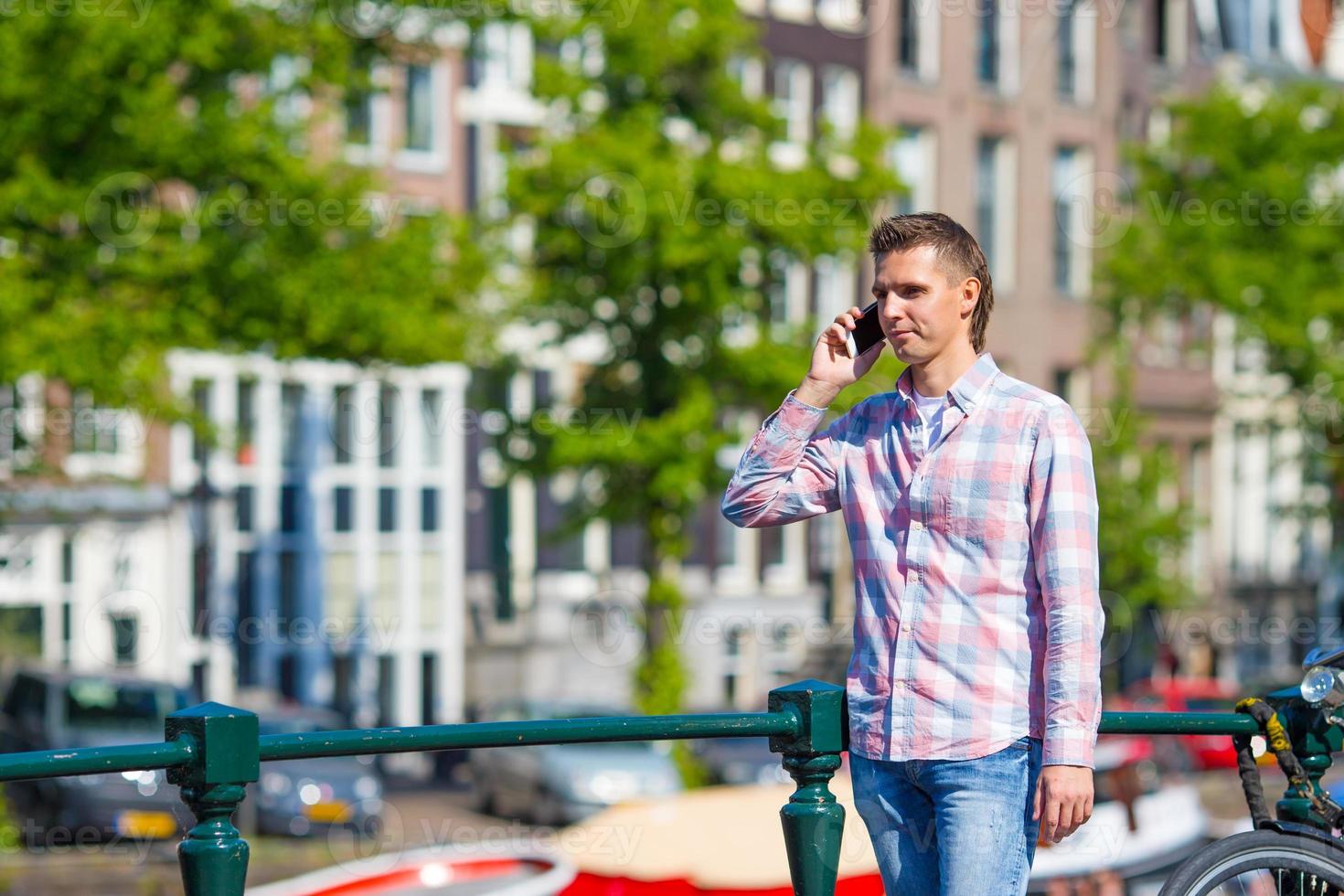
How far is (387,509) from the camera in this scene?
1270 inches

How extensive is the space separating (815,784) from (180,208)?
1415 centimetres

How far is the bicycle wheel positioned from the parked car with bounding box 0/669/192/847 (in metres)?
15.2

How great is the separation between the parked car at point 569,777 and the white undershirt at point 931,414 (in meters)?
17.0

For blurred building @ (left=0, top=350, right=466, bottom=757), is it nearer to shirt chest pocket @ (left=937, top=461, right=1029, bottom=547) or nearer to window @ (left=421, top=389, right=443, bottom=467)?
window @ (left=421, top=389, right=443, bottom=467)

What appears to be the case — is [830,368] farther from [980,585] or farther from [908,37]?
[908,37]

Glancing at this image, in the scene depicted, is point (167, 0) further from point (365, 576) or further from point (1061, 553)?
point (365, 576)

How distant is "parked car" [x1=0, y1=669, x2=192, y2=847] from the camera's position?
18.7 meters

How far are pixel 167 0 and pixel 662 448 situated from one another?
8.06 m

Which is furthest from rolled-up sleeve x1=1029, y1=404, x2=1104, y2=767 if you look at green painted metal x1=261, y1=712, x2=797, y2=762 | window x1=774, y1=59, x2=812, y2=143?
window x1=774, y1=59, x2=812, y2=143

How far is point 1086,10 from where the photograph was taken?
3919cm

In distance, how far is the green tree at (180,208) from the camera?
50.6ft

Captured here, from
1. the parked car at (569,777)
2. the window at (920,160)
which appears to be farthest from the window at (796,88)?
the parked car at (569,777)

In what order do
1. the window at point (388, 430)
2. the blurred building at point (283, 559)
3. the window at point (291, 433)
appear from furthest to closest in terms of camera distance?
the window at point (388, 430) → the window at point (291, 433) → the blurred building at point (283, 559)

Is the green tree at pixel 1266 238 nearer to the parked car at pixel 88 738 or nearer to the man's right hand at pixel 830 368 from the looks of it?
the parked car at pixel 88 738
